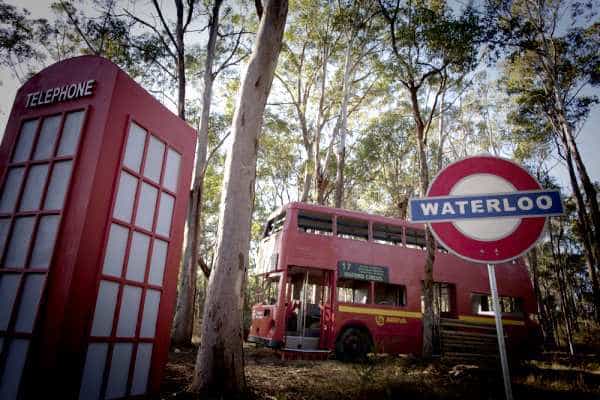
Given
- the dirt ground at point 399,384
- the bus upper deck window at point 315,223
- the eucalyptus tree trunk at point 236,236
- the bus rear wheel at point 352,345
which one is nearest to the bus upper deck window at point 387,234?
the bus upper deck window at point 315,223

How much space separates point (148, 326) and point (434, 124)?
2075 cm

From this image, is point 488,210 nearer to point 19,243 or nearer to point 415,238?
point 19,243

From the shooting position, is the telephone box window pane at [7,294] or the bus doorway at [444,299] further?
the bus doorway at [444,299]

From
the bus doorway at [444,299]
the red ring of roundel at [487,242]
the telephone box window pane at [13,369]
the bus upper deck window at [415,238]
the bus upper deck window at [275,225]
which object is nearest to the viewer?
the red ring of roundel at [487,242]

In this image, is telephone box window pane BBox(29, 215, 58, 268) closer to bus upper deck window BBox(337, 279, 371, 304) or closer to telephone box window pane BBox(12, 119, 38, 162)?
telephone box window pane BBox(12, 119, 38, 162)

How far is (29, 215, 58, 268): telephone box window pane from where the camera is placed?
9.16 feet

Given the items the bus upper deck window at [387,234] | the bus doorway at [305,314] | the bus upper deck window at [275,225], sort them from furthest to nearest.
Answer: the bus upper deck window at [387,234] < the bus upper deck window at [275,225] < the bus doorway at [305,314]

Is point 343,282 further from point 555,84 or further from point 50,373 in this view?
point 555,84

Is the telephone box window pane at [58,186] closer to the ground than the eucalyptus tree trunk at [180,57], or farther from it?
closer to the ground

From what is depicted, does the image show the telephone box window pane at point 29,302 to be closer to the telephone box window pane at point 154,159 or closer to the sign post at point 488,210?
the telephone box window pane at point 154,159

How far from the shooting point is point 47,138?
320 centimetres

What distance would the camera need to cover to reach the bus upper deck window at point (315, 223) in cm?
916

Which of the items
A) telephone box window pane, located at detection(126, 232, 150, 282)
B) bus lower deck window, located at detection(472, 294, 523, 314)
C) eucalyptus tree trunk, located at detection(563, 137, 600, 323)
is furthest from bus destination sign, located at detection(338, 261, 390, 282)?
eucalyptus tree trunk, located at detection(563, 137, 600, 323)

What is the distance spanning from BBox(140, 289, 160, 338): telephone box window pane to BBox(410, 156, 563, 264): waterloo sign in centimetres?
290
